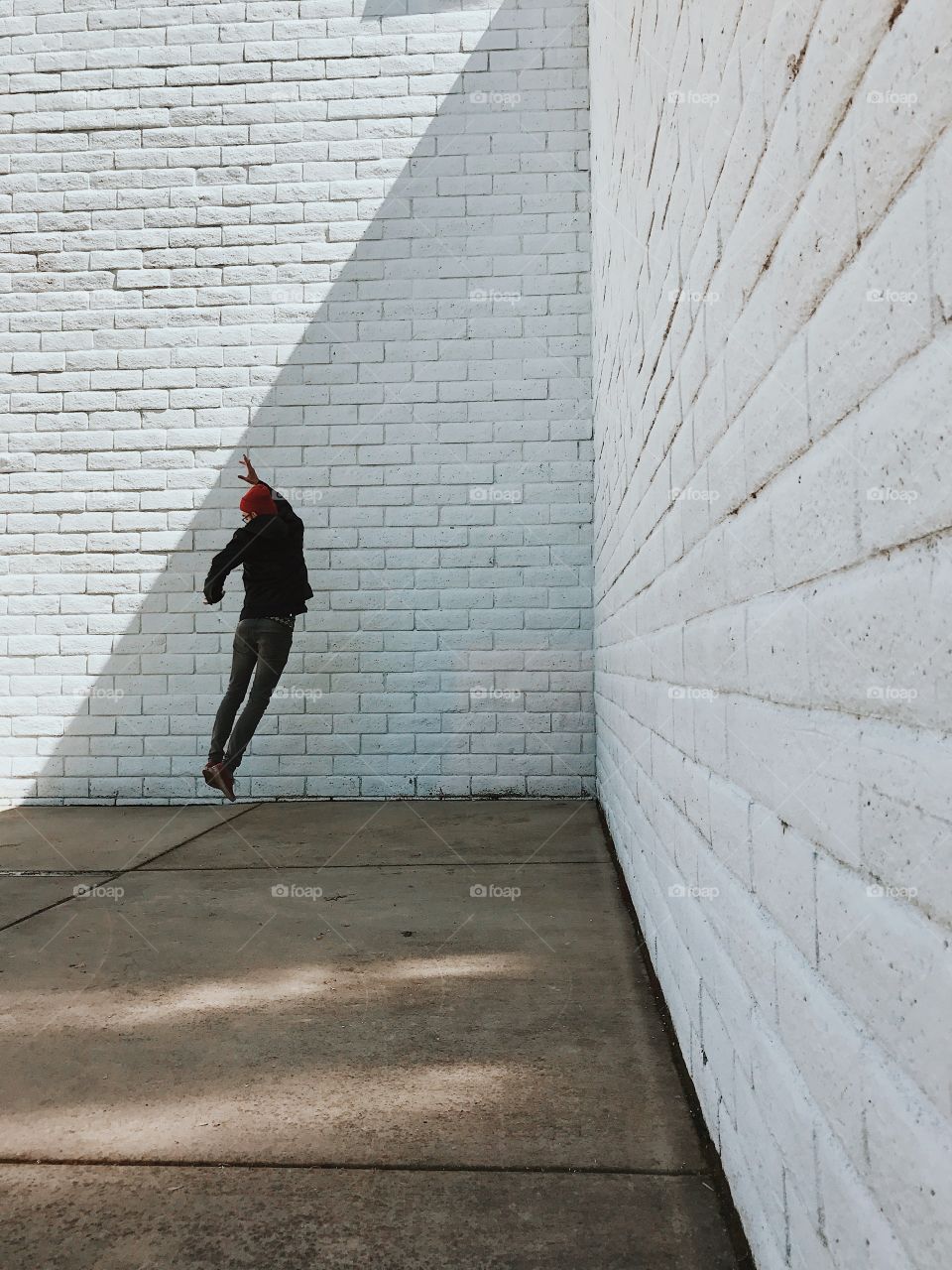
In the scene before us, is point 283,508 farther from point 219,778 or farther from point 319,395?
point 219,778

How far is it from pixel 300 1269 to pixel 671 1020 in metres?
1.06

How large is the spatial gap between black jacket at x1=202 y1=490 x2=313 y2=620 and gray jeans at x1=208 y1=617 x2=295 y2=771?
3.6 inches

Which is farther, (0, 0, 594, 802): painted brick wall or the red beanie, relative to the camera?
(0, 0, 594, 802): painted brick wall

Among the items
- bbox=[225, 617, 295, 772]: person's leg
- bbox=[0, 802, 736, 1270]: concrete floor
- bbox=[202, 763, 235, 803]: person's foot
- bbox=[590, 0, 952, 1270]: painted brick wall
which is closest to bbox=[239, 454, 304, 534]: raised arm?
bbox=[225, 617, 295, 772]: person's leg

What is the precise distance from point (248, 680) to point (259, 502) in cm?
93

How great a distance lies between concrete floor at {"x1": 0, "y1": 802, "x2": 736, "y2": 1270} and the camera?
1.42 metres

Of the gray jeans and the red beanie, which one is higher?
the red beanie

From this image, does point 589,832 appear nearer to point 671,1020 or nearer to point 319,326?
point 671,1020

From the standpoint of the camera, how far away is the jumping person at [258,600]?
16.1 ft

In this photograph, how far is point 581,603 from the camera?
18.1 ft

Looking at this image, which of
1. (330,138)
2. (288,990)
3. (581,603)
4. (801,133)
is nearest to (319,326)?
(330,138)

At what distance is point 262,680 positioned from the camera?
4961 mm

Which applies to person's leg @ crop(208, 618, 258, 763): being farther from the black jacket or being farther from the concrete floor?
the concrete floor

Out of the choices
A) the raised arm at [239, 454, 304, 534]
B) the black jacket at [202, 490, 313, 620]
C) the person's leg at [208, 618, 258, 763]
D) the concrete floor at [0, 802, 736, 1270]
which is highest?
the raised arm at [239, 454, 304, 534]
